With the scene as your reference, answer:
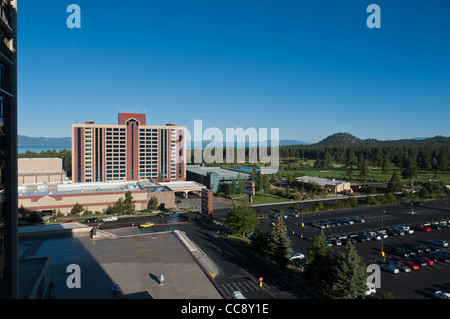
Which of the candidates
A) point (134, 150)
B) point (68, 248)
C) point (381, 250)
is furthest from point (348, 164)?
point (68, 248)

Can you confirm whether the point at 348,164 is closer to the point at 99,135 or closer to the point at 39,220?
the point at 99,135

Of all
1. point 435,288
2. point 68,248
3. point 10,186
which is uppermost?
point 10,186

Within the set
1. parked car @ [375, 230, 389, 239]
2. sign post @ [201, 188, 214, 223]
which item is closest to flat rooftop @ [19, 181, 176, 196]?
sign post @ [201, 188, 214, 223]

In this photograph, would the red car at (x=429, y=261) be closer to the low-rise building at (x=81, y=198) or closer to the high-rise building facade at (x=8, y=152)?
the high-rise building facade at (x=8, y=152)

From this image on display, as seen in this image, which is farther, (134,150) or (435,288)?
(134,150)

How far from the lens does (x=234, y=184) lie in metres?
53.8

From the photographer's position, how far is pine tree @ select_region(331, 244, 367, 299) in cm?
1570

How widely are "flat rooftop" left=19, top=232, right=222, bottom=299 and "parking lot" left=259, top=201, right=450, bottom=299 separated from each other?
11.9 metres

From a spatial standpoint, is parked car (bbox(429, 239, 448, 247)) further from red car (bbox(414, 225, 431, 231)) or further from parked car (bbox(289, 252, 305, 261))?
parked car (bbox(289, 252, 305, 261))

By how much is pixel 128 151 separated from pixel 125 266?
43.6 meters

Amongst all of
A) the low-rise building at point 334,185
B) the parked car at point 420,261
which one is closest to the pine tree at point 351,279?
the parked car at point 420,261

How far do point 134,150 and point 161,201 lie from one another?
19.9 m

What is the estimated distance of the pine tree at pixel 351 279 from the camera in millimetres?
15703

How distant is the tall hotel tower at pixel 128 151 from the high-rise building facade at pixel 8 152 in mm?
47451
